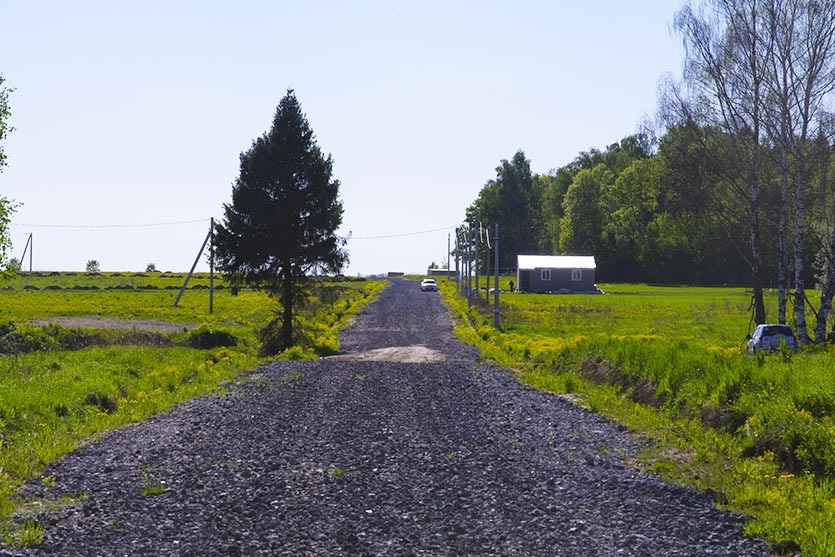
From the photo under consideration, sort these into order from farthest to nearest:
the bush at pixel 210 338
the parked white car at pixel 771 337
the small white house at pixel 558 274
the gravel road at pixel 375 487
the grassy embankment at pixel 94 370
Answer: the small white house at pixel 558 274
the bush at pixel 210 338
the parked white car at pixel 771 337
the grassy embankment at pixel 94 370
the gravel road at pixel 375 487

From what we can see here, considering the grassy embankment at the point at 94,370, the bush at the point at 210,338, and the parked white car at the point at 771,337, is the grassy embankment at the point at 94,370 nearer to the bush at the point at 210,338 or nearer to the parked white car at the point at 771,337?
the bush at the point at 210,338

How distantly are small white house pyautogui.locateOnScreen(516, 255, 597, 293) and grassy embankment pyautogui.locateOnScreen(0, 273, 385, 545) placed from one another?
4459cm

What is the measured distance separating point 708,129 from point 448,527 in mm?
32754

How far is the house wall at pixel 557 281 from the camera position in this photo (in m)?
101

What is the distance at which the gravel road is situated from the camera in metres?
9.28

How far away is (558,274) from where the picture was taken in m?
102

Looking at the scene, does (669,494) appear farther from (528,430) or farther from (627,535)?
(528,430)

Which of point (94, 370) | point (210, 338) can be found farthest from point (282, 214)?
point (94, 370)

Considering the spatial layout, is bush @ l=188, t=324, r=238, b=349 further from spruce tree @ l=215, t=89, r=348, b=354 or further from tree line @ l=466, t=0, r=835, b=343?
tree line @ l=466, t=0, r=835, b=343

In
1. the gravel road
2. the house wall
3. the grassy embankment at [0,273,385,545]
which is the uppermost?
the house wall

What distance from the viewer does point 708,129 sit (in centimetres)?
3903

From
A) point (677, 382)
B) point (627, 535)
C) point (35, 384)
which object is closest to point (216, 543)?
point (627, 535)

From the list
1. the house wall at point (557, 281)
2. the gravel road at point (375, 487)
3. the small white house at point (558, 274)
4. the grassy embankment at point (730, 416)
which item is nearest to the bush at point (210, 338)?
the grassy embankment at point (730, 416)

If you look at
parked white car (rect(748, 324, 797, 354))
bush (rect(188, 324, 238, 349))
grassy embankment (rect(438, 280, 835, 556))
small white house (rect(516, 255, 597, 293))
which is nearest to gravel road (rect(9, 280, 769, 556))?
grassy embankment (rect(438, 280, 835, 556))
